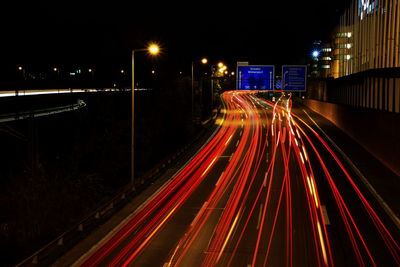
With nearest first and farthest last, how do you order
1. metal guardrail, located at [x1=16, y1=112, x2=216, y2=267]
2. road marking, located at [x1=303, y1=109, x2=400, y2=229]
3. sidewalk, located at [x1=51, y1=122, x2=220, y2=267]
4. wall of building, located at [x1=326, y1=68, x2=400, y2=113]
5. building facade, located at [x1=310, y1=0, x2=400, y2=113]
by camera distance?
metal guardrail, located at [x1=16, y1=112, x2=216, y2=267]
sidewalk, located at [x1=51, y1=122, x2=220, y2=267]
road marking, located at [x1=303, y1=109, x2=400, y2=229]
wall of building, located at [x1=326, y1=68, x2=400, y2=113]
building facade, located at [x1=310, y1=0, x2=400, y2=113]

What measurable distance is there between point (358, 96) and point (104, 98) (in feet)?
75.2

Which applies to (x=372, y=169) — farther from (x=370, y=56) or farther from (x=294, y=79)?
(x=294, y=79)

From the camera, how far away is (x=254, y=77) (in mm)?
45125

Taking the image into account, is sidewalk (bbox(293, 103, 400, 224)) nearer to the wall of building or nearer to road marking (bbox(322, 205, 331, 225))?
road marking (bbox(322, 205, 331, 225))

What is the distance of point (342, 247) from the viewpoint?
587 inches

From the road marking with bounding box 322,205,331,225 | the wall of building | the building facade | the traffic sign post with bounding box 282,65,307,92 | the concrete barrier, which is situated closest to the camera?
the road marking with bounding box 322,205,331,225

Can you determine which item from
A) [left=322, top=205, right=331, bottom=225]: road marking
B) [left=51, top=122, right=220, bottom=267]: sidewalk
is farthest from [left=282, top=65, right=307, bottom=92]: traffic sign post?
[left=322, top=205, right=331, bottom=225]: road marking

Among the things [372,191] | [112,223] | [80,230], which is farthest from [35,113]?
[372,191]

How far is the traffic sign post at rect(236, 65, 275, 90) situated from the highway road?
12.2 meters

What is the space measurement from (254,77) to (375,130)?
51.1 feet

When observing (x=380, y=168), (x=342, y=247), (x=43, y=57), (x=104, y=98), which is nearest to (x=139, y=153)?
(x=104, y=98)

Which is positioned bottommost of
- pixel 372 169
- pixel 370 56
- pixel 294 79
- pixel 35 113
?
pixel 372 169

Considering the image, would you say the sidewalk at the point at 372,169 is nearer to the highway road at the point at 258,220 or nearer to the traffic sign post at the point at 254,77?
the highway road at the point at 258,220

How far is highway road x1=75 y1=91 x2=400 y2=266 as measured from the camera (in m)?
13.9
